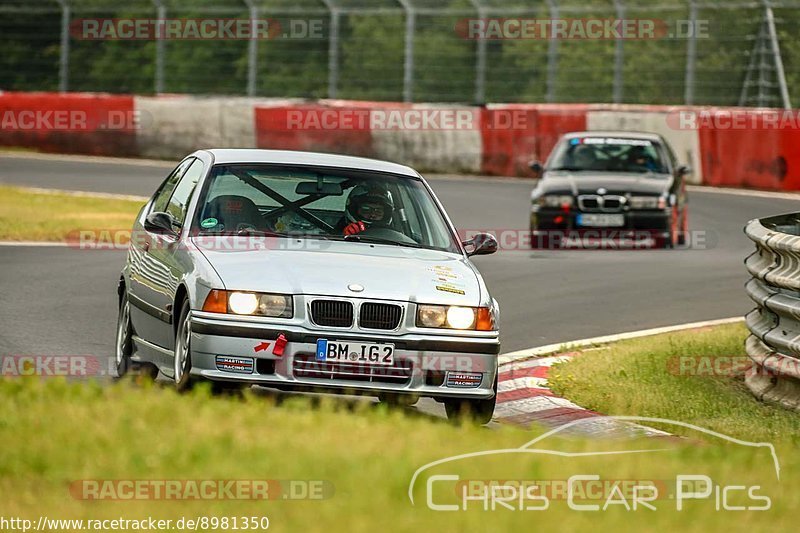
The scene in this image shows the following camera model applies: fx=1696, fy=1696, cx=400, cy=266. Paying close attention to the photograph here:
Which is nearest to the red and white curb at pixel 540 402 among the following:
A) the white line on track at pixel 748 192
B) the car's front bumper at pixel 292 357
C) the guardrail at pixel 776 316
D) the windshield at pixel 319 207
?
the car's front bumper at pixel 292 357

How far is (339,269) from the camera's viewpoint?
8.51 m

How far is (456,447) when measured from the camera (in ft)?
19.9

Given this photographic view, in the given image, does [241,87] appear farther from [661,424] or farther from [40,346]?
[661,424]

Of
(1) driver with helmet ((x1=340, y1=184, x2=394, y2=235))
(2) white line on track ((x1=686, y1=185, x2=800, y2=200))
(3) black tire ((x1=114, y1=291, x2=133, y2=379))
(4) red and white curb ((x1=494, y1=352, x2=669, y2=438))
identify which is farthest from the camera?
(2) white line on track ((x1=686, y1=185, x2=800, y2=200))

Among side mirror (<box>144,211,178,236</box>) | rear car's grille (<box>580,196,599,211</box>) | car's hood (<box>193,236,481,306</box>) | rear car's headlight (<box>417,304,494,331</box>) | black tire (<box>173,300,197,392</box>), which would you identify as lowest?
rear car's grille (<box>580,196,599,211</box>)

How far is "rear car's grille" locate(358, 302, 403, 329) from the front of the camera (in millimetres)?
8266

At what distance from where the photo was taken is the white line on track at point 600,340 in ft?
38.1

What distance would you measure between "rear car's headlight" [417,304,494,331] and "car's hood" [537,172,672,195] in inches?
456

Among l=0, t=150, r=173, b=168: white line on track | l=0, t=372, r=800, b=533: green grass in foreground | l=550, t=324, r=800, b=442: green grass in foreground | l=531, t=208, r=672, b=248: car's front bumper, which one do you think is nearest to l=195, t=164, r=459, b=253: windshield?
l=550, t=324, r=800, b=442: green grass in foreground

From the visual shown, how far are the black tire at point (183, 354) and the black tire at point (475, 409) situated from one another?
4.38 ft

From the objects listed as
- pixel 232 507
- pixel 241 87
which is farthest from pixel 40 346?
pixel 241 87

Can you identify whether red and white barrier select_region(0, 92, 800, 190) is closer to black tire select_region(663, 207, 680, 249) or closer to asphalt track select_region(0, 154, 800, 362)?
asphalt track select_region(0, 154, 800, 362)

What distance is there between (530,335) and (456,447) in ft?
22.0

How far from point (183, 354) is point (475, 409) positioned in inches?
59.7
